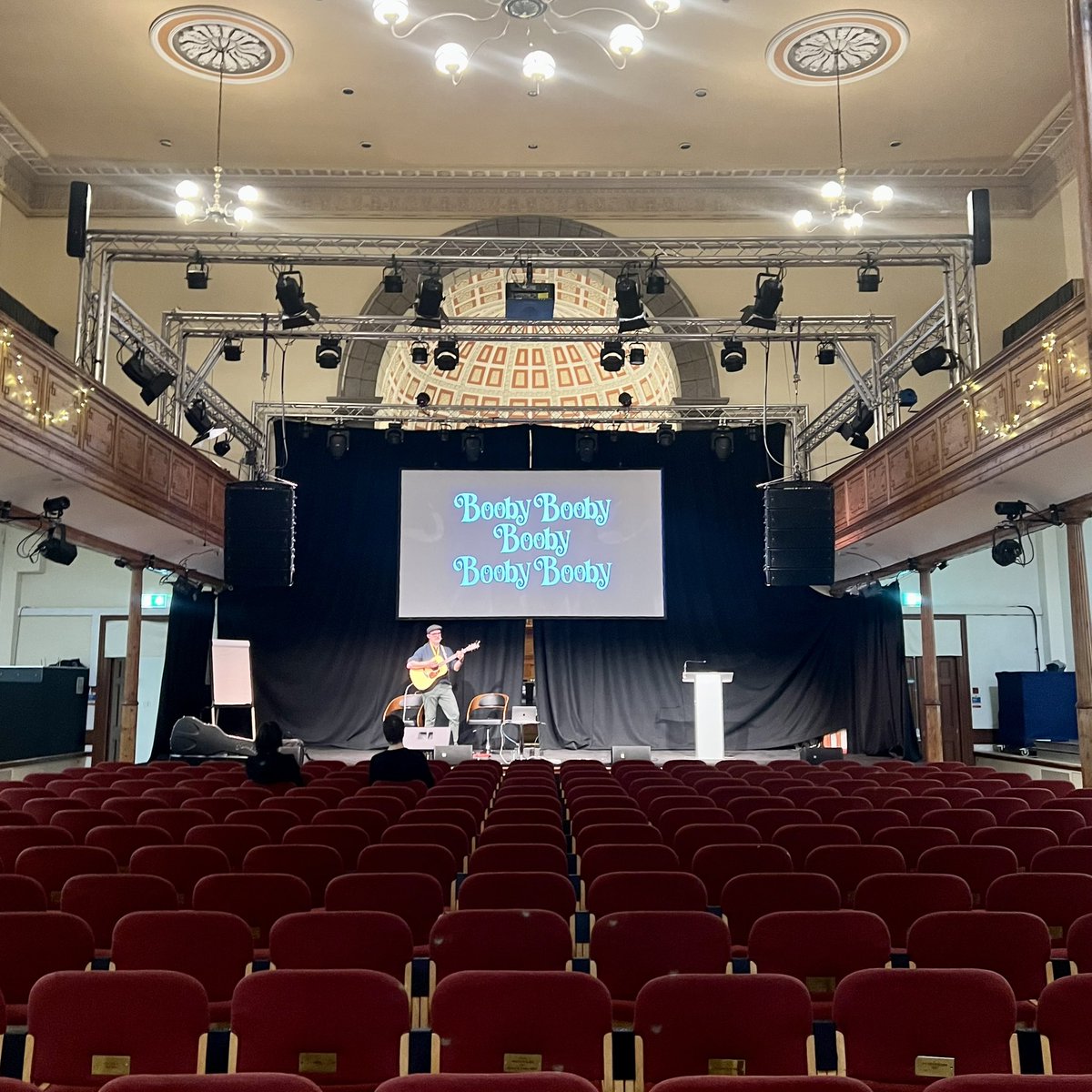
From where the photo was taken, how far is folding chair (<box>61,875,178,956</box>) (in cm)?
369

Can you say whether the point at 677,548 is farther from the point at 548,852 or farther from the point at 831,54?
the point at 548,852

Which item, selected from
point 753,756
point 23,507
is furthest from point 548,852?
point 753,756

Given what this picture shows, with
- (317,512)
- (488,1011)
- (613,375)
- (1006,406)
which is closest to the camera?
(488,1011)

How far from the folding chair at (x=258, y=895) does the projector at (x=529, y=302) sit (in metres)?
8.28

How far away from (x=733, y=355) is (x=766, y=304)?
187cm

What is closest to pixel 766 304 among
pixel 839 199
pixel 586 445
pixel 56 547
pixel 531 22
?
pixel 839 199

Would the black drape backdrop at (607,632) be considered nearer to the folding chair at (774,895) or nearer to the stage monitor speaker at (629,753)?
the stage monitor speaker at (629,753)

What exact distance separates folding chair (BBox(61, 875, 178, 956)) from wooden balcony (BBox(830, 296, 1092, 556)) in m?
6.08

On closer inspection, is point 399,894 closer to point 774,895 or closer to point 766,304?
point 774,895

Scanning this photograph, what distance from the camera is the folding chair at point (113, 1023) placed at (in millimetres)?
2461

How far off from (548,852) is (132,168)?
44.0ft

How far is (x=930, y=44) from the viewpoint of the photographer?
464 inches

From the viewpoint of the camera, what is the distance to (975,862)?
441 cm

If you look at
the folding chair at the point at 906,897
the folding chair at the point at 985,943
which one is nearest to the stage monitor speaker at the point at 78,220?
the folding chair at the point at 906,897
